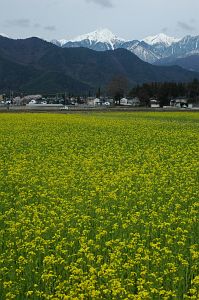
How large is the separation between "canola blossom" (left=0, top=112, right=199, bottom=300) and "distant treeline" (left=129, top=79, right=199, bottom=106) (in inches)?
4050

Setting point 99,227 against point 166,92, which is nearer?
point 99,227

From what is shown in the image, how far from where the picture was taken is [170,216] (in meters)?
10.9

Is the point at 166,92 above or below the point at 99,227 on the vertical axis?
above

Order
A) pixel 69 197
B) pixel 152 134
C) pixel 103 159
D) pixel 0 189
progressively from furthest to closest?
1. pixel 152 134
2. pixel 103 159
3. pixel 0 189
4. pixel 69 197

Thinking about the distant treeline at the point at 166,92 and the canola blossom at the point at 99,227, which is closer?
the canola blossom at the point at 99,227

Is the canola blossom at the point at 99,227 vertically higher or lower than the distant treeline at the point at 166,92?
lower

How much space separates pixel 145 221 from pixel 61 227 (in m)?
1.91

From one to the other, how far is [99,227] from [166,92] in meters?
116

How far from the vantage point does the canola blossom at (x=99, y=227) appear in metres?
7.34

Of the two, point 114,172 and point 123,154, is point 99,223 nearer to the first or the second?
point 114,172

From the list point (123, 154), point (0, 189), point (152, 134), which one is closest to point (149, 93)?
point (152, 134)

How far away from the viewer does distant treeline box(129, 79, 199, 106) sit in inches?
4843

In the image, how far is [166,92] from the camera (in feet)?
405

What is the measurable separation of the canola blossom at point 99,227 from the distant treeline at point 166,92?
338ft
